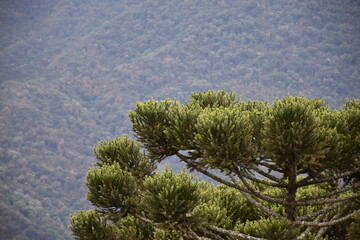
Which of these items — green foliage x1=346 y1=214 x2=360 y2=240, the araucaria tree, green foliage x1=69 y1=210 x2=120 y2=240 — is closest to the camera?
the araucaria tree

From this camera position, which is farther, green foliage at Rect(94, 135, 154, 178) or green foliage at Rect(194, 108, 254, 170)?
green foliage at Rect(94, 135, 154, 178)

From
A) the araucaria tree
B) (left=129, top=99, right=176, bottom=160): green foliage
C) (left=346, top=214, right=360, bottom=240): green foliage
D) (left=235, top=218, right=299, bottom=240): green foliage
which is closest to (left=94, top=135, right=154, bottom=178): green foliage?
the araucaria tree

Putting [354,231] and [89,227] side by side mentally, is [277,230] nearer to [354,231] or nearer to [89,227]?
→ [354,231]

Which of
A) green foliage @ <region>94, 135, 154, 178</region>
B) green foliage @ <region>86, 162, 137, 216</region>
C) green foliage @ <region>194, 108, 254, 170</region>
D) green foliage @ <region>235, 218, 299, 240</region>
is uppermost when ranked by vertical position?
green foliage @ <region>94, 135, 154, 178</region>

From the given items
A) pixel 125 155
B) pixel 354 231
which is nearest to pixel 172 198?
pixel 125 155

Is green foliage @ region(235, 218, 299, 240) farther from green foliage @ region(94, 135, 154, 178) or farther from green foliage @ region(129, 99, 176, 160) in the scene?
green foliage @ region(94, 135, 154, 178)

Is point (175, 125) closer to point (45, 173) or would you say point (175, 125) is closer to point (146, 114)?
point (146, 114)

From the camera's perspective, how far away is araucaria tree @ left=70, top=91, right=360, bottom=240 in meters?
6.14

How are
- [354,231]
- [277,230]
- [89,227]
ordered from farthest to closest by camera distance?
[89,227] → [354,231] → [277,230]

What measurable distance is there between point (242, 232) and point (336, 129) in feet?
8.21

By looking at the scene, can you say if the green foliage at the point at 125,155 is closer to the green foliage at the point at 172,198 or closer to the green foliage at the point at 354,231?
the green foliage at the point at 172,198

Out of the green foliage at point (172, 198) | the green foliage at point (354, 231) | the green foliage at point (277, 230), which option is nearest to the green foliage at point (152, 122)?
the green foliage at point (172, 198)

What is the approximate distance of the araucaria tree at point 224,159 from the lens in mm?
6145

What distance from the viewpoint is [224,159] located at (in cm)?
625
